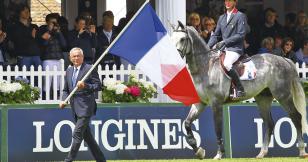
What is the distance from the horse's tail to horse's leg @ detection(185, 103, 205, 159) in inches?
80.4

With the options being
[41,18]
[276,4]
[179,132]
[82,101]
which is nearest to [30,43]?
[179,132]

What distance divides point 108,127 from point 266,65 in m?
3.22

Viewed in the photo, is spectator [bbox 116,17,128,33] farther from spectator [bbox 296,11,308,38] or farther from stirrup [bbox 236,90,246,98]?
stirrup [bbox 236,90,246,98]

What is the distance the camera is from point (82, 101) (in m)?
21.0

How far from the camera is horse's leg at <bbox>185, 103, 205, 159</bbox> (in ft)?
73.8

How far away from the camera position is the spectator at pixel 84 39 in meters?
26.4

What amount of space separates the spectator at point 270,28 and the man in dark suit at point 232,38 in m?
6.07

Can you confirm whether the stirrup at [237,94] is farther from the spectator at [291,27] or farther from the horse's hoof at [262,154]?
the spectator at [291,27]

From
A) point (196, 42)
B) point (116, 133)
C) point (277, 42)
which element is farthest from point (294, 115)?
point (277, 42)

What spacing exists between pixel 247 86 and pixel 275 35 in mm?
6119

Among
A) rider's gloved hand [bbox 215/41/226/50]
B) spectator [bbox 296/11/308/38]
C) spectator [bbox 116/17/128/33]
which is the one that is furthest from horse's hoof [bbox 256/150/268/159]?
spectator [bbox 296/11/308/38]

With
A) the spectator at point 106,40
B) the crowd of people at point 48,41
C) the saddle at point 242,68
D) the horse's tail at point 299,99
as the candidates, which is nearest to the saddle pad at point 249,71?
the saddle at point 242,68

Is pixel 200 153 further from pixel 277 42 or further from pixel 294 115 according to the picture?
pixel 277 42

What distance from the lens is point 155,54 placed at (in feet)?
73.3
